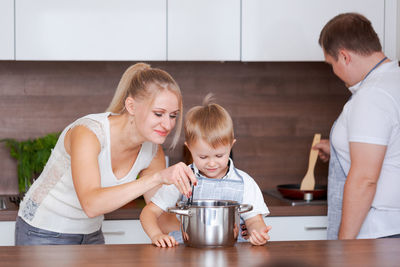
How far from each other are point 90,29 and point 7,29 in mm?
353

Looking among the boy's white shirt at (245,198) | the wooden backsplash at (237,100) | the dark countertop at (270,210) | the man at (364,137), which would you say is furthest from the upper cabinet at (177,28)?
the boy's white shirt at (245,198)

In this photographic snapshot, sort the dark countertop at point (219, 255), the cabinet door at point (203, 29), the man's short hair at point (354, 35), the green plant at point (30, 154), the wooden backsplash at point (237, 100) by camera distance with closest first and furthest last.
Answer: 1. the dark countertop at point (219, 255)
2. the man's short hair at point (354, 35)
3. the cabinet door at point (203, 29)
4. the green plant at point (30, 154)
5. the wooden backsplash at point (237, 100)

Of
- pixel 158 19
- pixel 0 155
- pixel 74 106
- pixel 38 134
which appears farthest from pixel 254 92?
pixel 0 155

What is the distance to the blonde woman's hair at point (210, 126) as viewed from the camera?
5.20 ft

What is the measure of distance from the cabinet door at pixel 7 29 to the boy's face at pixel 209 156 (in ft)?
3.65

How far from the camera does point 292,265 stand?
1.08 meters

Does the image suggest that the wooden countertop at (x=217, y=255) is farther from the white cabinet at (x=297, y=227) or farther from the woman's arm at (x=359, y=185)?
the white cabinet at (x=297, y=227)

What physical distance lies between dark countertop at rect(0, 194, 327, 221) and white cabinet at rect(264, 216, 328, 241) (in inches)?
0.9

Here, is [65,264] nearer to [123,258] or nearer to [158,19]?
[123,258]

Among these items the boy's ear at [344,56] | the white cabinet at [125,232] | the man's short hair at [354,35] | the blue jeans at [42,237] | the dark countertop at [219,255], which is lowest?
the white cabinet at [125,232]

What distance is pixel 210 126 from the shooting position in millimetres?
1597

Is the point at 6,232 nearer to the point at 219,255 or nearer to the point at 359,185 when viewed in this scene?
the point at 219,255

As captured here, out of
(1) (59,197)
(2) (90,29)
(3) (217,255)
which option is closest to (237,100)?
(2) (90,29)

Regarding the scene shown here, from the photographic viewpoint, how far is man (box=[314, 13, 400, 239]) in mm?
1696
